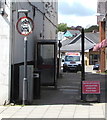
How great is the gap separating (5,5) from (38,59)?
20.8 feet

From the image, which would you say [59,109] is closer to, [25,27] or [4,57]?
[4,57]

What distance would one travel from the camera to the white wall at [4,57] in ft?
38.1

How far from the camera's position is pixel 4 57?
38.3 feet

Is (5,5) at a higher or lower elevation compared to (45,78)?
higher

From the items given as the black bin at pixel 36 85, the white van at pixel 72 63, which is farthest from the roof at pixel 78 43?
the black bin at pixel 36 85

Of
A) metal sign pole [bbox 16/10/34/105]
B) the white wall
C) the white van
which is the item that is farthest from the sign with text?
the white van

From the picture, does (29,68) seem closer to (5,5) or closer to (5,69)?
(5,69)

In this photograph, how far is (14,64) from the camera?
12.5 meters

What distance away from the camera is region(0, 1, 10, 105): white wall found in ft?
38.1

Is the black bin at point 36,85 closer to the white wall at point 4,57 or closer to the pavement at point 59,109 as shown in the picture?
the pavement at point 59,109

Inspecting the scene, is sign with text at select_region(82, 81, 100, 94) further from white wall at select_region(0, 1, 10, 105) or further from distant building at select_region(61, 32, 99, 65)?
distant building at select_region(61, 32, 99, 65)

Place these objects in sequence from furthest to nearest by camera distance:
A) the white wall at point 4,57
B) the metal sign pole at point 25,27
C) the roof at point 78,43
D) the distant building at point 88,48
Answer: the roof at point 78,43 → the distant building at point 88,48 → the white wall at point 4,57 → the metal sign pole at point 25,27

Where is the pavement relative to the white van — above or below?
below

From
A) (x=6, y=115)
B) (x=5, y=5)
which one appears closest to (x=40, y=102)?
(x=6, y=115)
